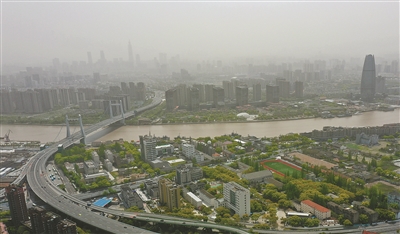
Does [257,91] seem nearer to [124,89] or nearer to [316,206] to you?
[124,89]

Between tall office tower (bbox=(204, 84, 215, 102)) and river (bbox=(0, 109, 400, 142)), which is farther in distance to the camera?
tall office tower (bbox=(204, 84, 215, 102))

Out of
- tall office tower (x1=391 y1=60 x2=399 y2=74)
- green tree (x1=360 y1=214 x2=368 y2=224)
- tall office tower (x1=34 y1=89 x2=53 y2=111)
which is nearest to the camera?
green tree (x1=360 y1=214 x2=368 y2=224)

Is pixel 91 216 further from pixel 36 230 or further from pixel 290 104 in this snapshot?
pixel 290 104

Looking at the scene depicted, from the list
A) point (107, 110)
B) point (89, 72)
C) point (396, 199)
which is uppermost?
point (89, 72)

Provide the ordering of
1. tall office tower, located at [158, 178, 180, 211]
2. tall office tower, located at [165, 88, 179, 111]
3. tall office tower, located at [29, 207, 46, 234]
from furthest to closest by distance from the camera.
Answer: tall office tower, located at [165, 88, 179, 111] → tall office tower, located at [158, 178, 180, 211] → tall office tower, located at [29, 207, 46, 234]

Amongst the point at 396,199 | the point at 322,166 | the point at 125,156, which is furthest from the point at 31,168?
the point at 396,199

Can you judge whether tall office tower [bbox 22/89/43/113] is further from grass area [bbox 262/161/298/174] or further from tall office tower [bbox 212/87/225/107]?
grass area [bbox 262/161/298/174]

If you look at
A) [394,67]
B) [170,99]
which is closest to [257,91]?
[170,99]

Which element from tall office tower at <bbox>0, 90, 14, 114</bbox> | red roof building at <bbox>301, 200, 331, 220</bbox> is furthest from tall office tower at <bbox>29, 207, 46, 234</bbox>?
tall office tower at <bbox>0, 90, 14, 114</bbox>
